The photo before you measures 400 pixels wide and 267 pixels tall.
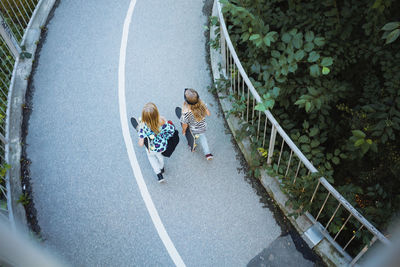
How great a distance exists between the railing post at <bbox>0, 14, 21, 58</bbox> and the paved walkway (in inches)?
22.1

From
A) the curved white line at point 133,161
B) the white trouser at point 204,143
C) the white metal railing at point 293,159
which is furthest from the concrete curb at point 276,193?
the curved white line at point 133,161

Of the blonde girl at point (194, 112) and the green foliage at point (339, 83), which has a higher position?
the blonde girl at point (194, 112)

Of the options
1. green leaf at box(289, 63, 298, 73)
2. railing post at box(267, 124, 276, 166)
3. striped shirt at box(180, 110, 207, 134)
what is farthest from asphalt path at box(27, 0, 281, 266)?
green leaf at box(289, 63, 298, 73)

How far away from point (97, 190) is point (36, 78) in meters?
3.40

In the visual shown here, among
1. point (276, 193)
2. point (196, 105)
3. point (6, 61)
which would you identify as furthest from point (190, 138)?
point (6, 61)

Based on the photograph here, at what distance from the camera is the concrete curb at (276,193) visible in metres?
5.12

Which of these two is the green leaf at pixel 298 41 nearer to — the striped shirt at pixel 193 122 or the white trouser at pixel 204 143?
the striped shirt at pixel 193 122

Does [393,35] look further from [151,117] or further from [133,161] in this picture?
[133,161]

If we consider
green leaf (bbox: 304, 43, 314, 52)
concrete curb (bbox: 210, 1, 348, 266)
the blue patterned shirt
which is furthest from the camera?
the blue patterned shirt

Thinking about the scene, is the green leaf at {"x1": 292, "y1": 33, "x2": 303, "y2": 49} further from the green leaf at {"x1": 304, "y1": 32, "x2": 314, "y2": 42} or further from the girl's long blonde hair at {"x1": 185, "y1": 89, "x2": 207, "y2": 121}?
the girl's long blonde hair at {"x1": 185, "y1": 89, "x2": 207, "y2": 121}

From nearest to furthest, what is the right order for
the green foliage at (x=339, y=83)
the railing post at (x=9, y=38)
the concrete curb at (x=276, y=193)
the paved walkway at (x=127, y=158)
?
the green foliage at (x=339, y=83), the concrete curb at (x=276, y=193), the paved walkway at (x=127, y=158), the railing post at (x=9, y=38)

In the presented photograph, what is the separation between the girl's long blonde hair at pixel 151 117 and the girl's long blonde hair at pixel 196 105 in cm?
59

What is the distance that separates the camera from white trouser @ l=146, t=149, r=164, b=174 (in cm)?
574

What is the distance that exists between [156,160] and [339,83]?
11.2 ft
